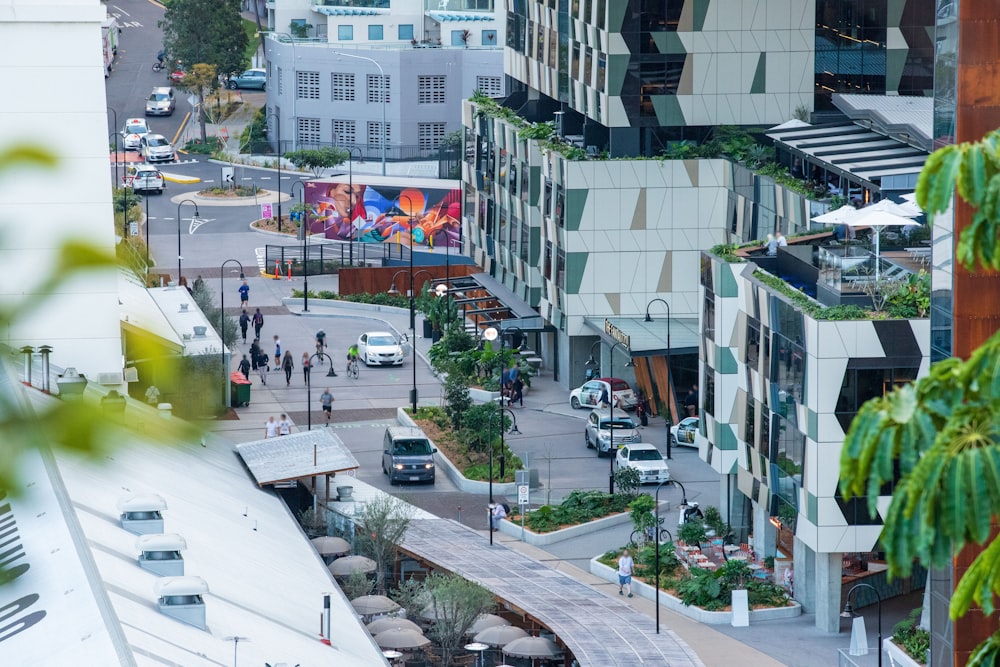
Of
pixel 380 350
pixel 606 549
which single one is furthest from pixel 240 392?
pixel 606 549

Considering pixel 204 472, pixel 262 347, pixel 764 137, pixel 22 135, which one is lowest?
pixel 262 347

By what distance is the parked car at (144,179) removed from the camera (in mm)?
122375

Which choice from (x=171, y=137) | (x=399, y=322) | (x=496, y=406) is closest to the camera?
(x=496, y=406)

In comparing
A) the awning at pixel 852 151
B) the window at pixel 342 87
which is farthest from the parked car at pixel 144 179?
the awning at pixel 852 151

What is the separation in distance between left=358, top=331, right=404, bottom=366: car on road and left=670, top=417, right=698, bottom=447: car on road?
19141 mm

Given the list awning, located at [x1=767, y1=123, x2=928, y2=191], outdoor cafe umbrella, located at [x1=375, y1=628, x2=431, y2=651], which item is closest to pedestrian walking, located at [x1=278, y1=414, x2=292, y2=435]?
awning, located at [x1=767, y1=123, x2=928, y2=191]

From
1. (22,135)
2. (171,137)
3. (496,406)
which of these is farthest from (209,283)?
(22,135)

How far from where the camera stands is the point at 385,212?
10494 centimetres

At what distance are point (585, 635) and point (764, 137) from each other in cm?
3460

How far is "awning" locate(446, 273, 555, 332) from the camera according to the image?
8162cm

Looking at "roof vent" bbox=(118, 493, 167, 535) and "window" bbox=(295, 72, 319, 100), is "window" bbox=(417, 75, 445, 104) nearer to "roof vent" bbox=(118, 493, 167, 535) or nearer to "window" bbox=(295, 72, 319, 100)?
"window" bbox=(295, 72, 319, 100)

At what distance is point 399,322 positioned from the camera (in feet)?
302

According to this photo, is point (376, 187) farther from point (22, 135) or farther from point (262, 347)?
point (22, 135)

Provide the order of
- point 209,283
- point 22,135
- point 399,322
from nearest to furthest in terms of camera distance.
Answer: point 22,135, point 399,322, point 209,283
